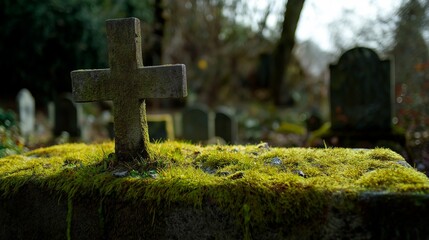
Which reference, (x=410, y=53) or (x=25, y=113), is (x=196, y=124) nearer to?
(x=25, y=113)

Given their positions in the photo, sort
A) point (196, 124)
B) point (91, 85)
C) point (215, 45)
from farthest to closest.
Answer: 1. point (215, 45)
2. point (196, 124)
3. point (91, 85)

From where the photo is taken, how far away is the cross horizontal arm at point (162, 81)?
114 inches

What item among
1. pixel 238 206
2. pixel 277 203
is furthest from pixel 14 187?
pixel 277 203

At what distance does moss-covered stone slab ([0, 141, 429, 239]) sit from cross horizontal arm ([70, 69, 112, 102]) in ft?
1.55

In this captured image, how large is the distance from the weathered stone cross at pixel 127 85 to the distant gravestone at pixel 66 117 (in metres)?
7.95

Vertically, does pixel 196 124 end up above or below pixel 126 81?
below

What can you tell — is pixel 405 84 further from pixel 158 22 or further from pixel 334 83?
pixel 158 22

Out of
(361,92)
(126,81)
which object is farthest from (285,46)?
(126,81)

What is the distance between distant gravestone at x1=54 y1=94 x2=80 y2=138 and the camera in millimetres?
10633

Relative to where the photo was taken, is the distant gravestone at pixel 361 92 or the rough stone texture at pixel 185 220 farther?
the distant gravestone at pixel 361 92

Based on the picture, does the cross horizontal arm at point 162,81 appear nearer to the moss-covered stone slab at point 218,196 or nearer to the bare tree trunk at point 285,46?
the moss-covered stone slab at point 218,196

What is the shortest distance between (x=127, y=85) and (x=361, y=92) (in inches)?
197

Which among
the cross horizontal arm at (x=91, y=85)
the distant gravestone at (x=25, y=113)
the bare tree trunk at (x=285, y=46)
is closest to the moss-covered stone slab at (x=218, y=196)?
the cross horizontal arm at (x=91, y=85)

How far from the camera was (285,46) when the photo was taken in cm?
1246
